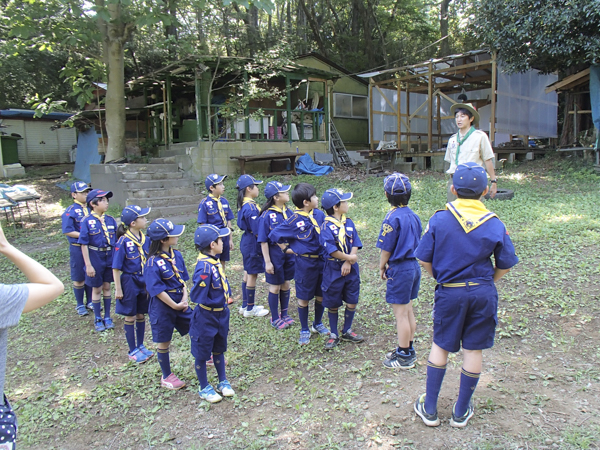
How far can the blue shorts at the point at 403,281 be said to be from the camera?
344cm

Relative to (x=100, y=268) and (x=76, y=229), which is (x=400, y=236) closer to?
(x=100, y=268)

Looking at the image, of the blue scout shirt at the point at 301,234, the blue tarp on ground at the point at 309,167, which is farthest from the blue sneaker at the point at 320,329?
the blue tarp on ground at the point at 309,167

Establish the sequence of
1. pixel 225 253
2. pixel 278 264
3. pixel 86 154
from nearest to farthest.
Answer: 1. pixel 278 264
2. pixel 225 253
3. pixel 86 154

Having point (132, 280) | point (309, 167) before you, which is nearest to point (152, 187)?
point (309, 167)

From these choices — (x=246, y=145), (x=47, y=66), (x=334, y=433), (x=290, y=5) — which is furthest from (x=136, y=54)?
(x=334, y=433)

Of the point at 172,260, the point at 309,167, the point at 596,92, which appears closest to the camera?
the point at 172,260

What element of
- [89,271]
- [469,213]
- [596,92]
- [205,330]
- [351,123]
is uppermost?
[351,123]

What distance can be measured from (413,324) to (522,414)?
1017 mm

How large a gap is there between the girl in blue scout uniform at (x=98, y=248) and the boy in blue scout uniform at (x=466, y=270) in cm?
375

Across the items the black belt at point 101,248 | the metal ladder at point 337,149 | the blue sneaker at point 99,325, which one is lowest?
the blue sneaker at point 99,325

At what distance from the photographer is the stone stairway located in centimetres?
1072

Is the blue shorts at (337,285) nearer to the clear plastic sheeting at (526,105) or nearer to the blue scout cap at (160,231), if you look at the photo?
the blue scout cap at (160,231)

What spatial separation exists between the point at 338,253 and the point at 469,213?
1346mm

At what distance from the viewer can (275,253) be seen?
4.61 m
